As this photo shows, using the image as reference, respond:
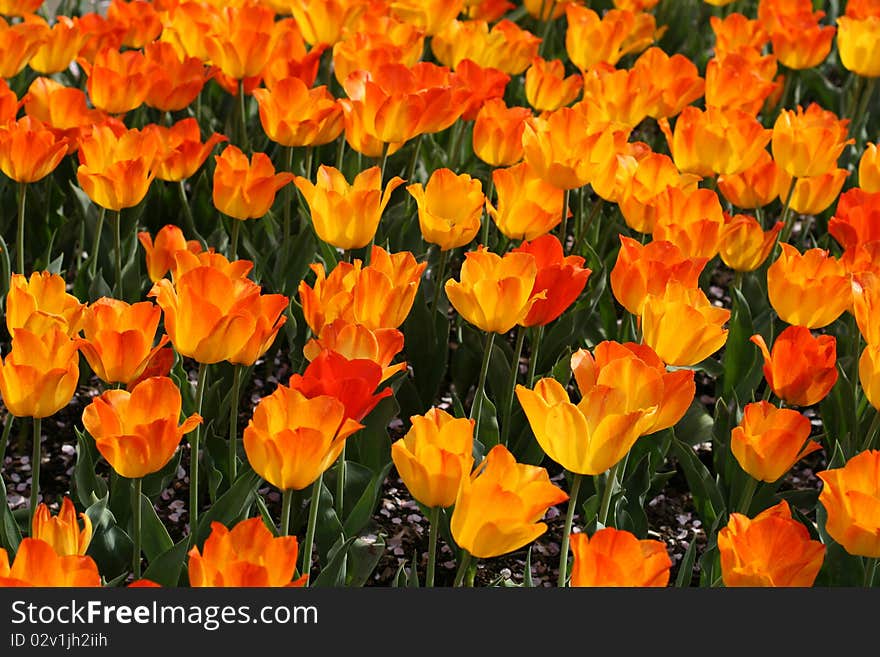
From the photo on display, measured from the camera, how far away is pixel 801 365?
6.29ft

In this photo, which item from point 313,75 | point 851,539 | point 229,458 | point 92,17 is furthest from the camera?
point 92,17

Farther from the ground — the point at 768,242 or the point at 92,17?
the point at 92,17

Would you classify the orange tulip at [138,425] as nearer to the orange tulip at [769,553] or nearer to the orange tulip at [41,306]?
the orange tulip at [41,306]

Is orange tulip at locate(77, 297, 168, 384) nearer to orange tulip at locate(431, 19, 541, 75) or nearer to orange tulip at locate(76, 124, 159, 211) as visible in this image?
orange tulip at locate(76, 124, 159, 211)

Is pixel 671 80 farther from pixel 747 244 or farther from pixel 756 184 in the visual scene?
pixel 747 244

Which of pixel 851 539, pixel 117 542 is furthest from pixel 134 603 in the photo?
pixel 851 539

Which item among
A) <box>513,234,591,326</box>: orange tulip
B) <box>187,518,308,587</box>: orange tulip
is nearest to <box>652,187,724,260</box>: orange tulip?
<box>513,234,591,326</box>: orange tulip

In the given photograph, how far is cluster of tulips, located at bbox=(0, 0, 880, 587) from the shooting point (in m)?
1.57

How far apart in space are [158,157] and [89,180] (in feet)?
0.56

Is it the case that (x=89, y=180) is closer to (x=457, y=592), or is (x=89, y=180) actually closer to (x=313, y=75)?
(x=313, y=75)

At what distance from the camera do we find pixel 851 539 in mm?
1562

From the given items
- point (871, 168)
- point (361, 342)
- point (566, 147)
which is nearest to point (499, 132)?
point (566, 147)

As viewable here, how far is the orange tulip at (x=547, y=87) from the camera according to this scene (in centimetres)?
299

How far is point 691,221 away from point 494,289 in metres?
0.55
